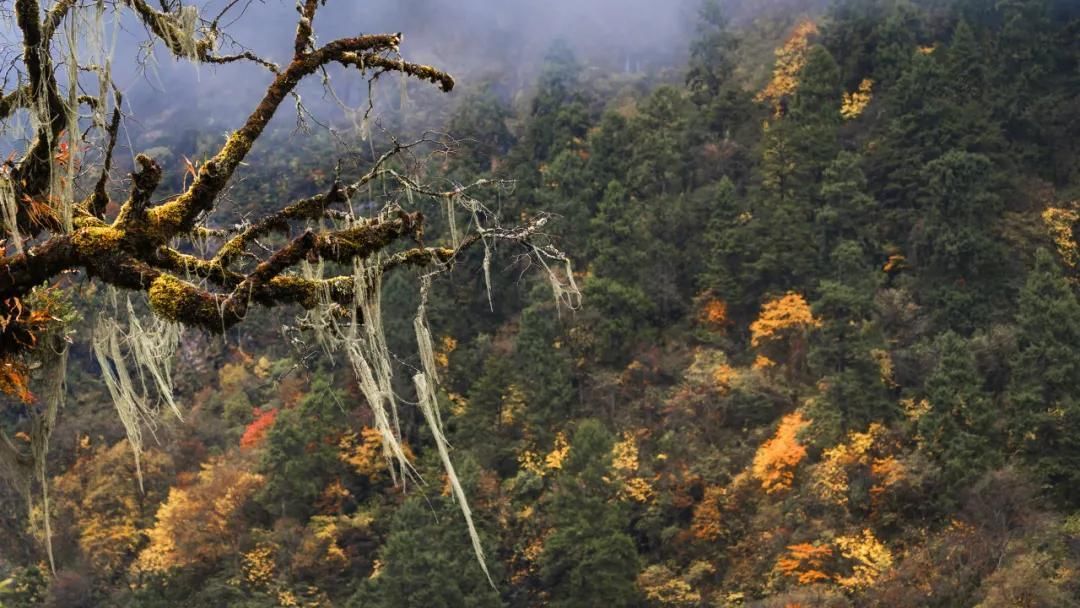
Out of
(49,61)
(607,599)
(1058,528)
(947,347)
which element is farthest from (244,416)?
(49,61)

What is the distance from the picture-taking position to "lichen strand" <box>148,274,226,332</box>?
10.9 ft

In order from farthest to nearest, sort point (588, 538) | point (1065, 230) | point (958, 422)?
point (1065, 230), point (588, 538), point (958, 422)

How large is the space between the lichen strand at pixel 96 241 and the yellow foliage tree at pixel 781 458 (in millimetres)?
24282

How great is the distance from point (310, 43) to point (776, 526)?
23.6 metres

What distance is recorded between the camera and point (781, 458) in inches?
1051

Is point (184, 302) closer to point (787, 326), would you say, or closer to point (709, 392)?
point (709, 392)

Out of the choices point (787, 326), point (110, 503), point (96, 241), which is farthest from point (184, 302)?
point (110, 503)

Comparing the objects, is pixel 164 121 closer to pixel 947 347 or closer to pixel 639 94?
pixel 639 94

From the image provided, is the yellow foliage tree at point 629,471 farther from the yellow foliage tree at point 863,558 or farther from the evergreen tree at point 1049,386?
the evergreen tree at point 1049,386

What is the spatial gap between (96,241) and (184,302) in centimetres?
33

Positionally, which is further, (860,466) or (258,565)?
(258,565)

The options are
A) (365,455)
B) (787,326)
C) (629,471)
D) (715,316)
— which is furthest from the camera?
(715,316)

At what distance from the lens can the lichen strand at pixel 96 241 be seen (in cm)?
333

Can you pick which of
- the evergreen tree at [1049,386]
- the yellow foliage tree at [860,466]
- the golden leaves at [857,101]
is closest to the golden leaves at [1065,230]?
the evergreen tree at [1049,386]
